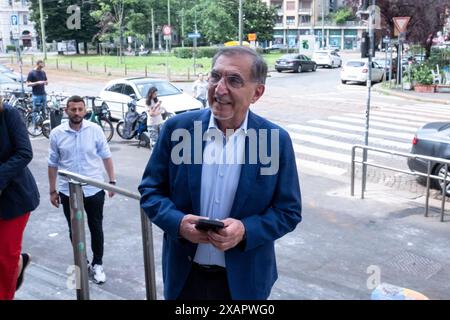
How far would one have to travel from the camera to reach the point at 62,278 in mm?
4539

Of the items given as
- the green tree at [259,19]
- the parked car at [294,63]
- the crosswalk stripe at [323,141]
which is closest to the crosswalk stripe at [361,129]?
the crosswalk stripe at [323,141]

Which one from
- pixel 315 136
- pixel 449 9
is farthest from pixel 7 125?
pixel 449 9

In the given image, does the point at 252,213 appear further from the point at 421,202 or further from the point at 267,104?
the point at 267,104

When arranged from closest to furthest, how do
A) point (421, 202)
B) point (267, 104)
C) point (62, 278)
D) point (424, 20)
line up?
point (62, 278), point (421, 202), point (267, 104), point (424, 20)

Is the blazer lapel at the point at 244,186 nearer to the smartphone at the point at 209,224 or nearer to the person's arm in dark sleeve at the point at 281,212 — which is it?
the person's arm in dark sleeve at the point at 281,212

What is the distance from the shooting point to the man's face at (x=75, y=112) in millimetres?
5137

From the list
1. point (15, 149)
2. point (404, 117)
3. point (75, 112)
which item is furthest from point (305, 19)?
point (15, 149)

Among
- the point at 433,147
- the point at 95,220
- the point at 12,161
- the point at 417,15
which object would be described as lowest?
the point at 433,147

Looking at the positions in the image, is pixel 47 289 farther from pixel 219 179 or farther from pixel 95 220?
pixel 219 179

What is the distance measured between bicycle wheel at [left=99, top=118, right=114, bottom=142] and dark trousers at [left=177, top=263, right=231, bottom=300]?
11189mm

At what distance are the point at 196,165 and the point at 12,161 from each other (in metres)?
1.80

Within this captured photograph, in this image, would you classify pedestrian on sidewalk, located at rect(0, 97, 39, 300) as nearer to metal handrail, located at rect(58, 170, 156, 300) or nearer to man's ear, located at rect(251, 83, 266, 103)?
metal handrail, located at rect(58, 170, 156, 300)

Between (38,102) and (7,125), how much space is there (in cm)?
1229

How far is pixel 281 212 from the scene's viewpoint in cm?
244
